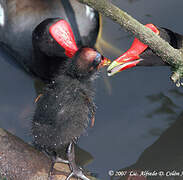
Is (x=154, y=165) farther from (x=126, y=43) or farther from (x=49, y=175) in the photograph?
(x=126, y=43)

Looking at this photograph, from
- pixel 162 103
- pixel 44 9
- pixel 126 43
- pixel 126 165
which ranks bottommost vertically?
pixel 126 165

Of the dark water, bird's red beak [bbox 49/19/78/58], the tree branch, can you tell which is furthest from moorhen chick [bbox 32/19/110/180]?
the dark water

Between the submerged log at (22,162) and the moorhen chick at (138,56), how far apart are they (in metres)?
0.72

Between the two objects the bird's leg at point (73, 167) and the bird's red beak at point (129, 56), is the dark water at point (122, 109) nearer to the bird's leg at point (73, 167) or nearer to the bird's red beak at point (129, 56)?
the bird's leg at point (73, 167)

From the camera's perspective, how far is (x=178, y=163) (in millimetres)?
2545

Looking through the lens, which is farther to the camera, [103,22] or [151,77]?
Answer: [103,22]

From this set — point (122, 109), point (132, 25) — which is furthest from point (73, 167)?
point (132, 25)

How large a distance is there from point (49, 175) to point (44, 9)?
1.31m

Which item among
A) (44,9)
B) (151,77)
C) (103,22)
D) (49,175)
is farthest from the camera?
(103,22)

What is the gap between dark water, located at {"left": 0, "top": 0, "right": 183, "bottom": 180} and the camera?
2.69 meters

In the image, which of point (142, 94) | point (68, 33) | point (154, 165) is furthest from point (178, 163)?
point (68, 33)

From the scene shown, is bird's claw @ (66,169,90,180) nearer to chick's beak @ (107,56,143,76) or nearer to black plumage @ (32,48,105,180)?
black plumage @ (32,48,105,180)

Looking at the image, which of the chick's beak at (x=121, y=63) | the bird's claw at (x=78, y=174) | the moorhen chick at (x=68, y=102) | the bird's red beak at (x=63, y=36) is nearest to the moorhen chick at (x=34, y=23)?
the bird's red beak at (x=63, y=36)

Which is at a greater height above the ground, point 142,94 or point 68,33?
point 68,33
